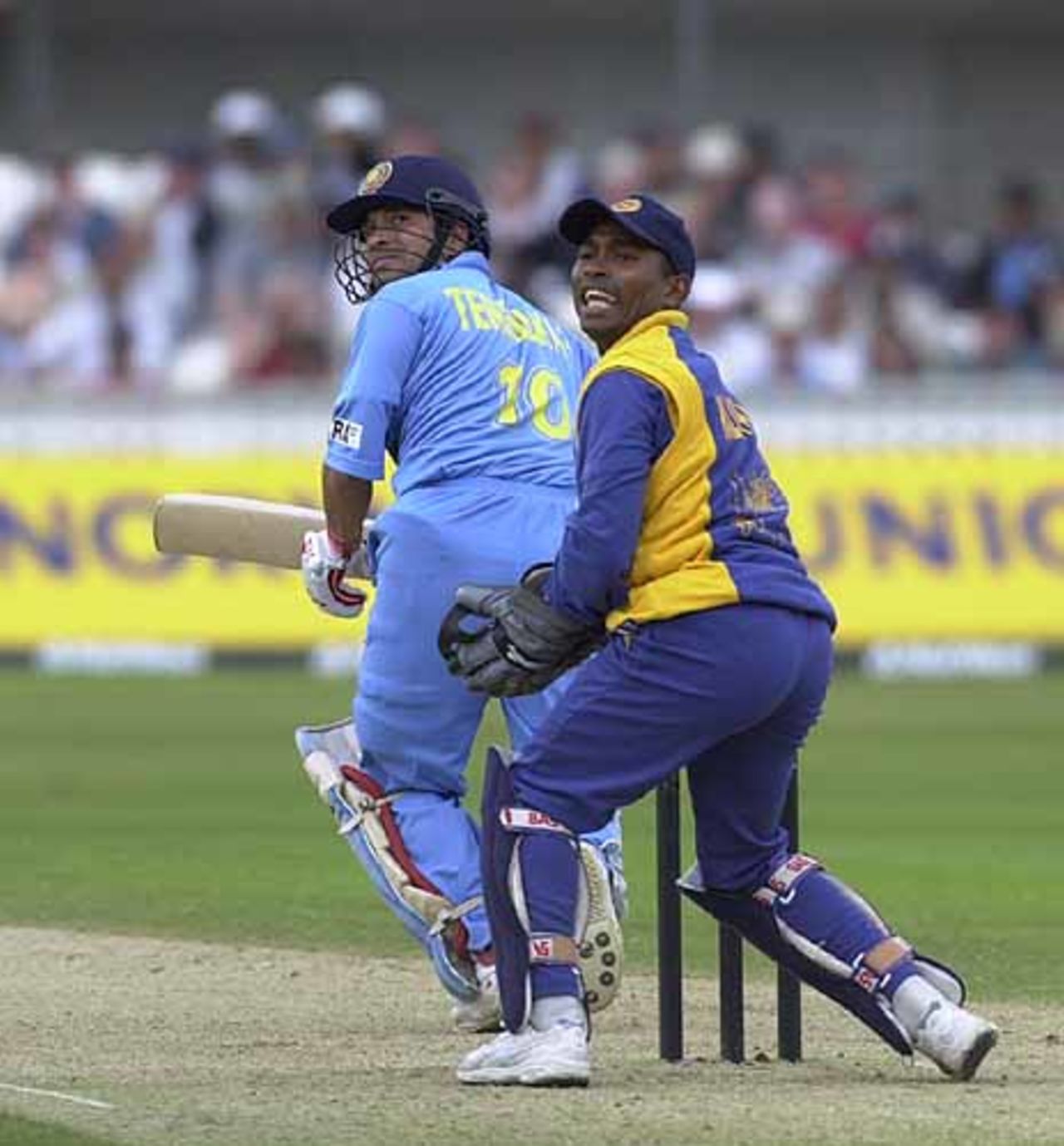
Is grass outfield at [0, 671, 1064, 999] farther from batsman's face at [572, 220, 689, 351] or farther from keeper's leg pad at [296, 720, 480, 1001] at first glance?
batsman's face at [572, 220, 689, 351]

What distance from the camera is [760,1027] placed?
28.6 ft

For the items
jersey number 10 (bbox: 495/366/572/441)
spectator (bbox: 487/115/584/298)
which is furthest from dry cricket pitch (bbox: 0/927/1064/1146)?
spectator (bbox: 487/115/584/298)

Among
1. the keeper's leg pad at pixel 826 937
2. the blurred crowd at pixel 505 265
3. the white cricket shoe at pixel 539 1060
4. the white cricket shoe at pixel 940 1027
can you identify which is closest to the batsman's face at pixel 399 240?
the keeper's leg pad at pixel 826 937

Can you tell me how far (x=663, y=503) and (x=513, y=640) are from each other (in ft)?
1.56

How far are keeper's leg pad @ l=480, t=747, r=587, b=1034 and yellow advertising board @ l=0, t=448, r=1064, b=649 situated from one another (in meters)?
13.5

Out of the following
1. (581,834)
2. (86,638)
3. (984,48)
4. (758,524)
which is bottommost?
(86,638)

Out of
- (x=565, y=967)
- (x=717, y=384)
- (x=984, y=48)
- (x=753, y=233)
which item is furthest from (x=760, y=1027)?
(x=984, y=48)

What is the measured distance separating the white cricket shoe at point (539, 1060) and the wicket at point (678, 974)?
509 millimetres

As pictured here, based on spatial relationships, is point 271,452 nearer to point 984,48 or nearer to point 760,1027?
point 984,48

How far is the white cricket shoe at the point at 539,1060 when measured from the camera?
23.9 ft

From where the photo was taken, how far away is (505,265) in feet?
75.5

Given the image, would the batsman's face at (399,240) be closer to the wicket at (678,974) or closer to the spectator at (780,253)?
the wicket at (678,974)

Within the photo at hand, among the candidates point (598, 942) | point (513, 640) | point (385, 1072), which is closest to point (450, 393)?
point (513, 640)

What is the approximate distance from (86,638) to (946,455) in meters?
5.66
